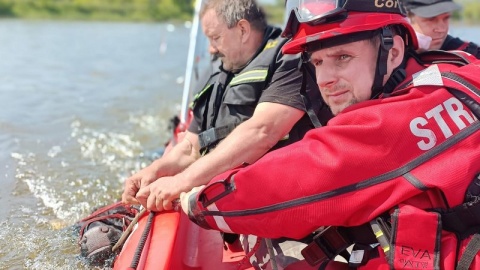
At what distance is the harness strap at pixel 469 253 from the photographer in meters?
1.58

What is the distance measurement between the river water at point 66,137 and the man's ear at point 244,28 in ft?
4.70

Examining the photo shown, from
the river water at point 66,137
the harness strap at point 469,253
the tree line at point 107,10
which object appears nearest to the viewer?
the harness strap at point 469,253

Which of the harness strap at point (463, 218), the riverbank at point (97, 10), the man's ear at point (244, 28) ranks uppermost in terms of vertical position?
the man's ear at point (244, 28)

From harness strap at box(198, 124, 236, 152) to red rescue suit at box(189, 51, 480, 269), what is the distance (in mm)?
1085

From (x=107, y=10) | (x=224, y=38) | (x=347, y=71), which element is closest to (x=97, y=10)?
(x=107, y=10)

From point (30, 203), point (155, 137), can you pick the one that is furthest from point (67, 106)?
point (30, 203)

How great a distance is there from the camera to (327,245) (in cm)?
188

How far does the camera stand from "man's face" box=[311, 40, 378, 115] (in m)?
1.76

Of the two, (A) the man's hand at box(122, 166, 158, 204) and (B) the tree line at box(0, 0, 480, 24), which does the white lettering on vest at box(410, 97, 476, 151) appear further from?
(B) the tree line at box(0, 0, 480, 24)

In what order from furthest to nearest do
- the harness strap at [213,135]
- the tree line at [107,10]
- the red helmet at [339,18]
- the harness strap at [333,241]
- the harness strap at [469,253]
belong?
the tree line at [107,10] < the harness strap at [213,135] < the harness strap at [333,241] < the red helmet at [339,18] < the harness strap at [469,253]

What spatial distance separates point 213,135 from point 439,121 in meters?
1.43

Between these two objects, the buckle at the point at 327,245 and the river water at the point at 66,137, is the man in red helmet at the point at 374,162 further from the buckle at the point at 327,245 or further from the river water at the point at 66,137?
the river water at the point at 66,137

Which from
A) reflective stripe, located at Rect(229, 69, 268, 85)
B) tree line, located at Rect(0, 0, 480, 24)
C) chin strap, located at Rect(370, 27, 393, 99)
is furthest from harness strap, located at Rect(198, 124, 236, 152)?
tree line, located at Rect(0, 0, 480, 24)

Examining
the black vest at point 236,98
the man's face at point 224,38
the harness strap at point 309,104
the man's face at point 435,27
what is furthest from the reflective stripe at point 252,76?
the man's face at point 435,27
